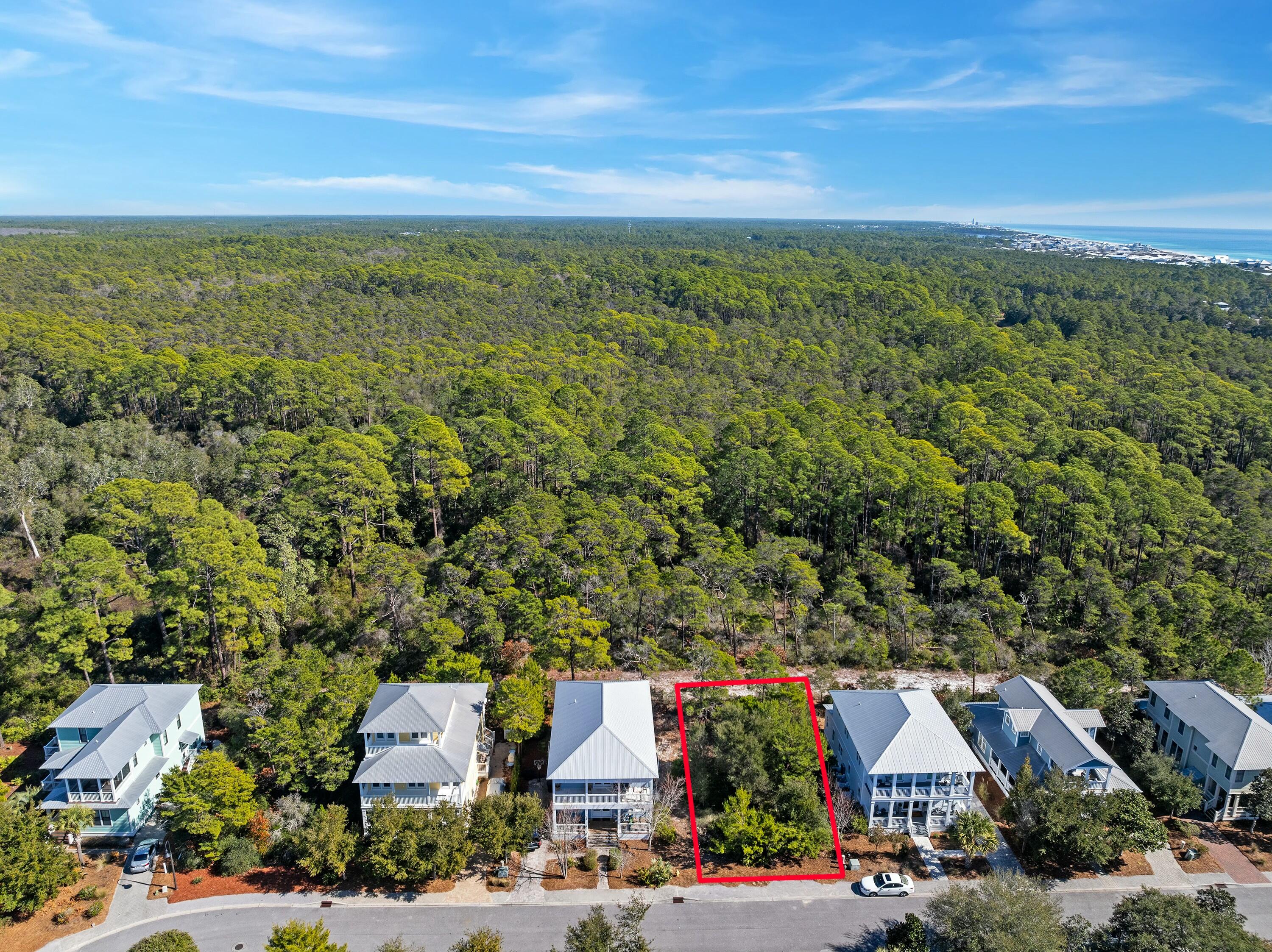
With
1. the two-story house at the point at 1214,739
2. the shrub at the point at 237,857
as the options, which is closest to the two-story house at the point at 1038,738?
the two-story house at the point at 1214,739

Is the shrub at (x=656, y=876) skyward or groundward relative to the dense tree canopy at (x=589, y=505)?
groundward

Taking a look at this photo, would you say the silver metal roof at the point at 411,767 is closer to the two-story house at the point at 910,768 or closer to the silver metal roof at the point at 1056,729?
the two-story house at the point at 910,768

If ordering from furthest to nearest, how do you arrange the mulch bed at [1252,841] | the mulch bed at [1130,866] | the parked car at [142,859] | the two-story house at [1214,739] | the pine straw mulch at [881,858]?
the two-story house at [1214,739] < the mulch bed at [1252,841] < the mulch bed at [1130,866] < the pine straw mulch at [881,858] < the parked car at [142,859]

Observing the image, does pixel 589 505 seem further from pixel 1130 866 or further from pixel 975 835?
pixel 1130 866

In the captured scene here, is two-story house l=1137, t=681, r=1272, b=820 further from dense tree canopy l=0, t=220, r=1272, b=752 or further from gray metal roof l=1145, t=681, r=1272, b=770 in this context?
dense tree canopy l=0, t=220, r=1272, b=752

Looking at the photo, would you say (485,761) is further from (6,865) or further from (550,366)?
(550,366)

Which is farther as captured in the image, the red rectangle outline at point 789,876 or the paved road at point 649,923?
the red rectangle outline at point 789,876
